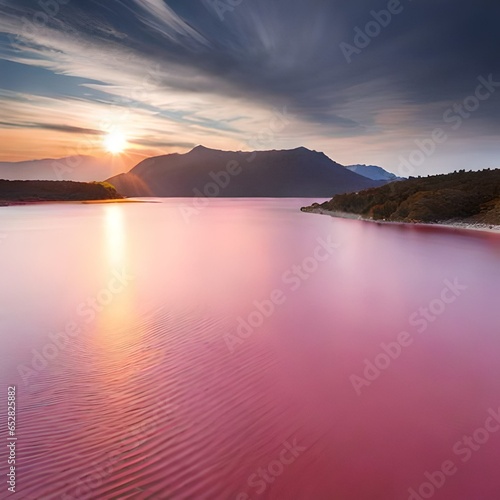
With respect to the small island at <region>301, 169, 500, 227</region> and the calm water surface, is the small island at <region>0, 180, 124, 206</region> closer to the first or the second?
the small island at <region>301, 169, 500, 227</region>

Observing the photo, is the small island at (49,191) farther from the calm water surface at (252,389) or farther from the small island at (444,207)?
the calm water surface at (252,389)

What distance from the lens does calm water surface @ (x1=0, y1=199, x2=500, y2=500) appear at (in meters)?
4.48

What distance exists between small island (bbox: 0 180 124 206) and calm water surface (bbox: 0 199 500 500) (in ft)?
362

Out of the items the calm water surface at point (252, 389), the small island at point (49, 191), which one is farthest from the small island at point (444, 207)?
the small island at point (49, 191)

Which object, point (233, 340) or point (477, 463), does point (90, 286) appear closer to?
point (233, 340)

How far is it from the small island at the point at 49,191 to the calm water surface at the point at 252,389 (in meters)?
110

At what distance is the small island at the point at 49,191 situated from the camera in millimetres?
111250

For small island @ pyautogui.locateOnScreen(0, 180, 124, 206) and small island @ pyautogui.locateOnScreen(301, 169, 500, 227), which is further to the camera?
small island @ pyautogui.locateOnScreen(0, 180, 124, 206)

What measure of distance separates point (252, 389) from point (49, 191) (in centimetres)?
13701

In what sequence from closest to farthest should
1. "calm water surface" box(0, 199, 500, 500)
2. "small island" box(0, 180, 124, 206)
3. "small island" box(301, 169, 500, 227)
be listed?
"calm water surface" box(0, 199, 500, 500) < "small island" box(301, 169, 500, 227) < "small island" box(0, 180, 124, 206)

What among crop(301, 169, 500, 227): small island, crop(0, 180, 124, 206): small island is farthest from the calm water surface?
crop(0, 180, 124, 206): small island

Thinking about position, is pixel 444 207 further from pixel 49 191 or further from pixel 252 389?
pixel 49 191

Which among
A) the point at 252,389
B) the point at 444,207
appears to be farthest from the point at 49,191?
the point at 252,389

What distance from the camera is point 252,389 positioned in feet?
21.0
